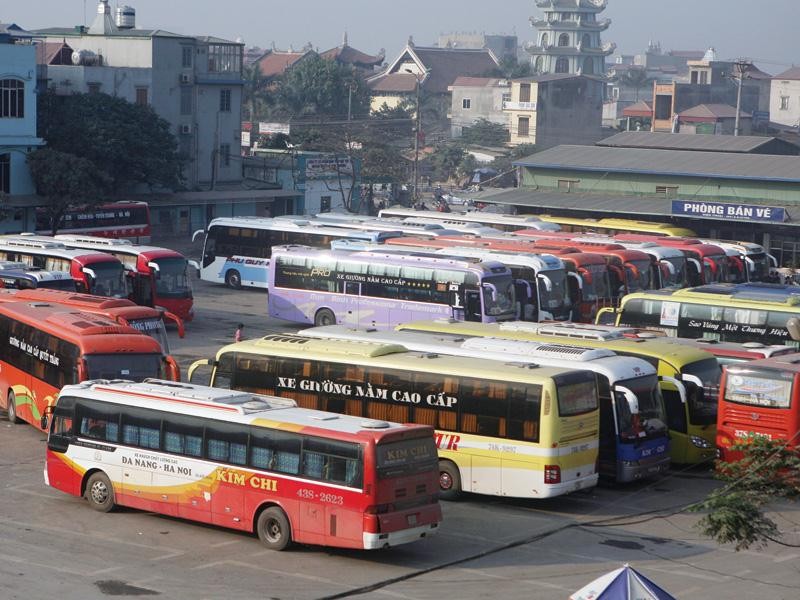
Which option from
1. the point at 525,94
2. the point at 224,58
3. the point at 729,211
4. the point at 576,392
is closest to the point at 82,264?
the point at 576,392

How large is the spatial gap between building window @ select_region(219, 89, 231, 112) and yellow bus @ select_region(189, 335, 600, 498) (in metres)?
42.2

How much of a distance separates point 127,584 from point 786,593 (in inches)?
299

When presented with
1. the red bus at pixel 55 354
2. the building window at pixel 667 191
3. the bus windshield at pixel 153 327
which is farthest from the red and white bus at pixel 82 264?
the building window at pixel 667 191

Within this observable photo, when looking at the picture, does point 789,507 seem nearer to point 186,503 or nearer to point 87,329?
point 186,503

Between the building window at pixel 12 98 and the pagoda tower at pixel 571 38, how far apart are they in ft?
362

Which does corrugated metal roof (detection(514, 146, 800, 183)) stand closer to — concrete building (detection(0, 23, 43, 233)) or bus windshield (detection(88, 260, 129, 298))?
concrete building (detection(0, 23, 43, 233))

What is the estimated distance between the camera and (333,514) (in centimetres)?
1501

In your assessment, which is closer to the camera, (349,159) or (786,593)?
(786,593)

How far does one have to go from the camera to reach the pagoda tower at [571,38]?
15225 cm

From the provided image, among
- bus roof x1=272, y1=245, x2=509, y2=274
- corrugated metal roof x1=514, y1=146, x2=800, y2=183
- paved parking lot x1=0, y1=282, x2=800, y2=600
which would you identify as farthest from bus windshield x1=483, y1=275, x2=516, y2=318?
corrugated metal roof x1=514, y1=146, x2=800, y2=183

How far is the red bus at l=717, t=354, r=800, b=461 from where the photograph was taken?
62.6 feet

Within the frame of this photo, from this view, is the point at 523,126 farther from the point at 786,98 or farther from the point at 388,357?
the point at 388,357

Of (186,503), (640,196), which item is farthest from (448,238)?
(186,503)

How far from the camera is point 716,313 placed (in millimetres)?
26625
